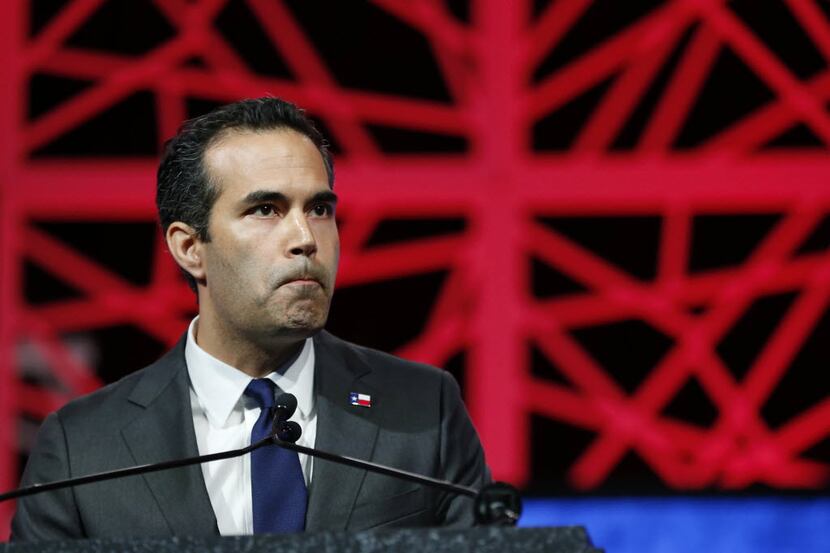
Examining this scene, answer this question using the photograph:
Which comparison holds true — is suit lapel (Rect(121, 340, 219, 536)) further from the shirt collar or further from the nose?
the nose

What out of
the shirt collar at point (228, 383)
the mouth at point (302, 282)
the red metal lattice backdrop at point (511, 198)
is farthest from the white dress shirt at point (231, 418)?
the red metal lattice backdrop at point (511, 198)

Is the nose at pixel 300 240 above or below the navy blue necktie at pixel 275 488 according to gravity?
above

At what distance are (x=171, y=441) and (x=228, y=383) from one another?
15 centimetres

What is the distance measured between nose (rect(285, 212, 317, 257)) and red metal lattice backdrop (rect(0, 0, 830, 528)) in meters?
3.10

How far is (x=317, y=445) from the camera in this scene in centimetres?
236

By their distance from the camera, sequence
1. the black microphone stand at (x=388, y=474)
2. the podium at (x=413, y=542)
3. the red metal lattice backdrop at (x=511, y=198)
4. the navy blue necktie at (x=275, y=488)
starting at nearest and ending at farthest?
the podium at (x=413, y=542), the black microphone stand at (x=388, y=474), the navy blue necktie at (x=275, y=488), the red metal lattice backdrop at (x=511, y=198)

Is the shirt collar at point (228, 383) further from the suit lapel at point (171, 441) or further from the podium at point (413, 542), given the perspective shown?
the podium at point (413, 542)

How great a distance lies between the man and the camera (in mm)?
2287

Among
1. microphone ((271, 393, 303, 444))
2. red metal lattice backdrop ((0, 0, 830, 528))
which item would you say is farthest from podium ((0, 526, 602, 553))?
red metal lattice backdrop ((0, 0, 830, 528))

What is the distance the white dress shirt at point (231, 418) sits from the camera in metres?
2.32

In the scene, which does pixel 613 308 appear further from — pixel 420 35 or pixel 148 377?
pixel 148 377

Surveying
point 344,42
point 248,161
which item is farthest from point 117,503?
point 344,42

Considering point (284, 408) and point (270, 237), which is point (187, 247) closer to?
point (270, 237)

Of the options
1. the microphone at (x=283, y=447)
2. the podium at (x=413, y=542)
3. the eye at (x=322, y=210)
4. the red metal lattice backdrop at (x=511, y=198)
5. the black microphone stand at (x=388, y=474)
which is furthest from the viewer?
the red metal lattice backdrop at (x=511, y=198)
